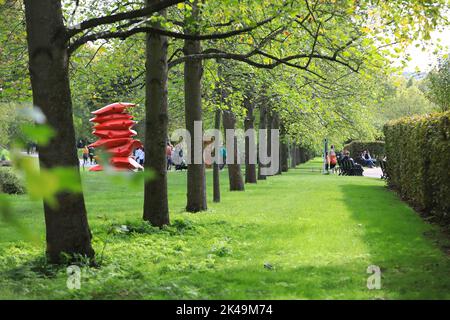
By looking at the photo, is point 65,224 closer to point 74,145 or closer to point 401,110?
point 74,145

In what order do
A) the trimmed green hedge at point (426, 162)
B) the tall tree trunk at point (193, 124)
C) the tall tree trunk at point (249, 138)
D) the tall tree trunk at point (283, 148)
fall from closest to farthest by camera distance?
the trimmed green hedge at point (426, 162) → the tall tree trunk at point (193, 124) → the tall tree trunk at point (249, 138) → the tall tree trunk at point (283, 148)

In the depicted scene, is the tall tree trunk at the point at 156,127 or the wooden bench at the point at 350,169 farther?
the wooden bench at the point at 350,169

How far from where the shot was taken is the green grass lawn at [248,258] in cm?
650

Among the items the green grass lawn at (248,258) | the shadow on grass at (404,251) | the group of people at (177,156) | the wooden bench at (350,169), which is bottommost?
the shadow on grass at (404,251)

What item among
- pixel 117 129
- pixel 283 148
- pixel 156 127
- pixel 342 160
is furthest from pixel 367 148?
pixel 156 127

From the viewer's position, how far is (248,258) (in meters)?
8.88

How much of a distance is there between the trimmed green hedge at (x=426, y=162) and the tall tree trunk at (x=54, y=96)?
700 cm

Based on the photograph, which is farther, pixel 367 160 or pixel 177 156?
pixel 367 160

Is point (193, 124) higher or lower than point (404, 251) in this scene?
higher

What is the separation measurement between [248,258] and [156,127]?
3.83 m

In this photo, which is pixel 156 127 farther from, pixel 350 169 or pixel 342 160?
pixel 342 160

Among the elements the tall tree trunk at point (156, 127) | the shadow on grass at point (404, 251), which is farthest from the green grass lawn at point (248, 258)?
the tall tree trunk at point (156, 127)

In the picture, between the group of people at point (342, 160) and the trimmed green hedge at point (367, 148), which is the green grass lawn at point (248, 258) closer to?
the group of people at point (342, 160)

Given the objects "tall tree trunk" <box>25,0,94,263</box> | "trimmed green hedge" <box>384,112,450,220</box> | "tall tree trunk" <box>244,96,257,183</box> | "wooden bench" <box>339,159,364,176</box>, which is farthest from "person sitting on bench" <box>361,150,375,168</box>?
"tall tree trunk" <box>25,0,94,263</box>
